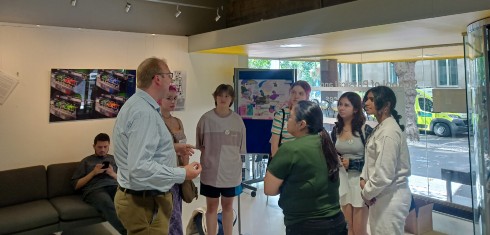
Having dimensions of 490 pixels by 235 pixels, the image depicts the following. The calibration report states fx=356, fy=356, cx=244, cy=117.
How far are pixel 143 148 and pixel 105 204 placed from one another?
2.21 meters

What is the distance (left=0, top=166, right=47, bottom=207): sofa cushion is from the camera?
3816 millimetres

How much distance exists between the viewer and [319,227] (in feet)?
6.25

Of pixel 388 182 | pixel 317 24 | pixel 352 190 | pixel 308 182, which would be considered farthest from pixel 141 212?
pixel 317 24

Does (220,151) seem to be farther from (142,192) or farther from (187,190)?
(142,192)

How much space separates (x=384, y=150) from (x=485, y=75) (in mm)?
1261

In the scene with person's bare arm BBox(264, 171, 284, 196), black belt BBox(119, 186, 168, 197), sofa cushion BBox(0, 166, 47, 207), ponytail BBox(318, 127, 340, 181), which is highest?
ponytail BBox(318, 127, 340, 181)

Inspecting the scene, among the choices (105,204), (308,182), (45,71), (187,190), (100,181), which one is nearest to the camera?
(308,182)

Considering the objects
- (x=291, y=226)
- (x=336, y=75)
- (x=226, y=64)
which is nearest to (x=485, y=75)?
(x=291, y=226)

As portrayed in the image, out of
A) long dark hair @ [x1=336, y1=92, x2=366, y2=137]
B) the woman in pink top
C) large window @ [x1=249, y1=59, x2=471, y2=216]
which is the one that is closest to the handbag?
the woman in pink top

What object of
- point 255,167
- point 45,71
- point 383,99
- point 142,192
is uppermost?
point 45,71

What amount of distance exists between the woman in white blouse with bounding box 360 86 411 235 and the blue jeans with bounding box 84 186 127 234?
Answer: 2588 millimetres

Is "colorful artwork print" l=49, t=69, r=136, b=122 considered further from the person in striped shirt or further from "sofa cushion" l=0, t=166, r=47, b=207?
the person in striped shirt

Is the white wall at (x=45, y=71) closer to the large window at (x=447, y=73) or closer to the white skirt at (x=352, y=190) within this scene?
the white skirt at (x=352, y=190)

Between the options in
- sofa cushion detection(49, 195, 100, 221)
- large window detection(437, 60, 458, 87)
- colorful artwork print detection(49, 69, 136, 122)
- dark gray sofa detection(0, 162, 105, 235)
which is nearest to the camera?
dark gray sofa detection(0, 162, 105, 235)
